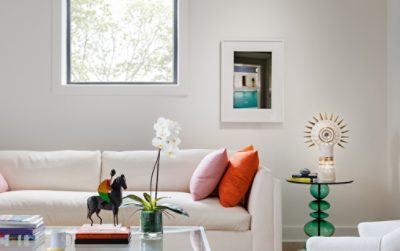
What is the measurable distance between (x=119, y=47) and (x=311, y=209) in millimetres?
2164

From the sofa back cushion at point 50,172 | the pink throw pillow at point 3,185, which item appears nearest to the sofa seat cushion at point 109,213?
the pink throw pillow at point 3,185

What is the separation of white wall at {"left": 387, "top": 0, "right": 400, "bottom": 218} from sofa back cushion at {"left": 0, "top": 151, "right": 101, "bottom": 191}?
94.0 inches

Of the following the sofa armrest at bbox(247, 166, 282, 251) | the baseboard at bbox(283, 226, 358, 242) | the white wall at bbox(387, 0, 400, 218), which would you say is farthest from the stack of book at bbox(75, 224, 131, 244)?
the white wall at bbox(387, 0, 400, 218)

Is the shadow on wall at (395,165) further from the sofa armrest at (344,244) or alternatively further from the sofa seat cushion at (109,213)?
the sofa armrest at (344,244)

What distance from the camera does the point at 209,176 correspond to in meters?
3.95

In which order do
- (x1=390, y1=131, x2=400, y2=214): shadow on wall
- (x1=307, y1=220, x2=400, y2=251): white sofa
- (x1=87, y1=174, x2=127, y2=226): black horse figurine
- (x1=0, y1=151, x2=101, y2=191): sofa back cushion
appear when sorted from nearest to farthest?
(x1=307, y1=220, x2=400, y2=251): white sofa
(x1=87, y1=174, x2=127, y2=226): black horse figurine
(x1=0, y1=151, x2=101, y2=191): sofa back cushion
(x1=390, y1=131, x2=400, y2=214): shadow on wall

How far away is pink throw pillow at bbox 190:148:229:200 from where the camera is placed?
3926 mm

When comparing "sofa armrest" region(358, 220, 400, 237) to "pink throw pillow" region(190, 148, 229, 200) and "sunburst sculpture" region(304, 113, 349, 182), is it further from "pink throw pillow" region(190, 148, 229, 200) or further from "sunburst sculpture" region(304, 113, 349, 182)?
"sunburst sculpture" region(304, 113, 349, 182)

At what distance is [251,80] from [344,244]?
278 cm

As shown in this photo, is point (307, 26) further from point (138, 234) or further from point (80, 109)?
point (138, 234)

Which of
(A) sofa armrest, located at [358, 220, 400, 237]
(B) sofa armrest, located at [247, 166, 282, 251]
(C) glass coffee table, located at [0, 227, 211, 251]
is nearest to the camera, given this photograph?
(A) sofa armrest, located at [358, 220, 400, 237]

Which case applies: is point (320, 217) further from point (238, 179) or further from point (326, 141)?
point (238, 179)

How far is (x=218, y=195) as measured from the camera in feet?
13.6

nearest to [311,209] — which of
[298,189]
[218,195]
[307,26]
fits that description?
[298,189]
